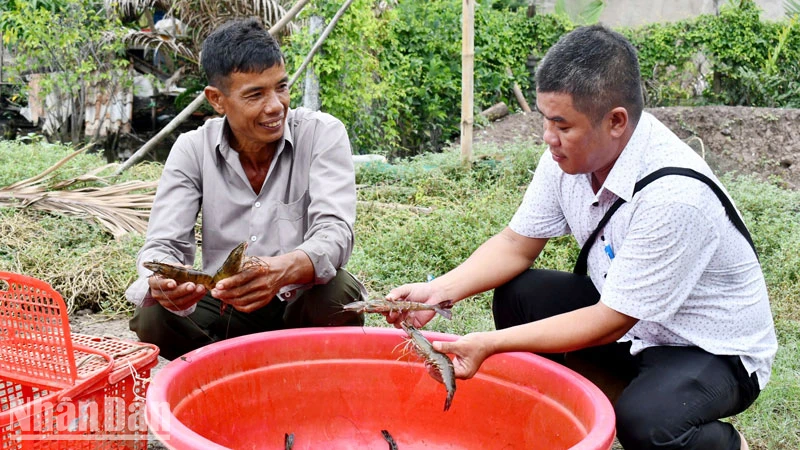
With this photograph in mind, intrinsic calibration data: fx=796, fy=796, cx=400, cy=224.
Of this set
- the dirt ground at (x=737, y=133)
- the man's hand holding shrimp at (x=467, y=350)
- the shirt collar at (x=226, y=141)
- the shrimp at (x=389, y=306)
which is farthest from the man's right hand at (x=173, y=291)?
the dirt ground at (x=737, y=133)

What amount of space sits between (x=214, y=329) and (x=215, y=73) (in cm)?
97

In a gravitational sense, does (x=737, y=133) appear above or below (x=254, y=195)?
below

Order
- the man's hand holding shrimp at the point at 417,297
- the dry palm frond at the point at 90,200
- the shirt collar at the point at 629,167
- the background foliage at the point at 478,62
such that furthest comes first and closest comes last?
1. the background foliage at the point at 478,62
2. the dry palm frond at the point at 90,200
3. the man's hand holding shrimp at the point at 417,297
4. the shirt collar at the point at 629,167

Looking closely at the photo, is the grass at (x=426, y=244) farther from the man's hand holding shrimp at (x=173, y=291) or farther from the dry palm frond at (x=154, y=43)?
the dry palm frond at (x=154, y=43)

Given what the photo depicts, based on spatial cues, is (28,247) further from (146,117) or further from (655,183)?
(146,117)

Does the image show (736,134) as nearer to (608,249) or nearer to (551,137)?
(608,249)

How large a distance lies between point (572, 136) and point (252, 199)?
4.27 ft

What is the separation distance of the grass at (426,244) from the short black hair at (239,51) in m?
1.69

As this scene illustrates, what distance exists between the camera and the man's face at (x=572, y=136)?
2268 mm

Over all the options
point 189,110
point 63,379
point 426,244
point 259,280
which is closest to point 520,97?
point 189,110

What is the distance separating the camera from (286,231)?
302cm

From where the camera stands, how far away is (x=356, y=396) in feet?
9.14

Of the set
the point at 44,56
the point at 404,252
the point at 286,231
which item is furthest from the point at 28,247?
the point at 44,56

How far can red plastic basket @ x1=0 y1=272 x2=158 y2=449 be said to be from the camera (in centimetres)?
219
